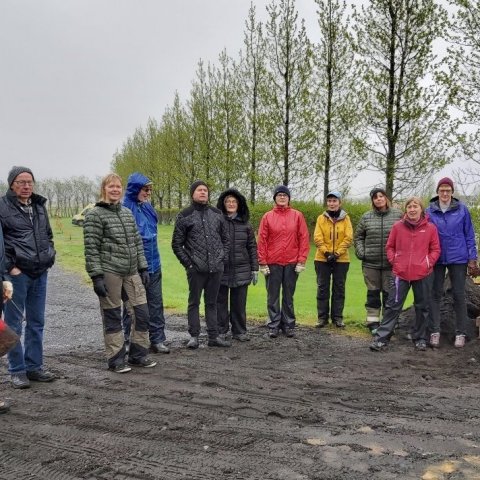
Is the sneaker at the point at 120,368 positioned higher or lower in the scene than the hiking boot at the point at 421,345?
lower

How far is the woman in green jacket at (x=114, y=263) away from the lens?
557 cm

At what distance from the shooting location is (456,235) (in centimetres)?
674

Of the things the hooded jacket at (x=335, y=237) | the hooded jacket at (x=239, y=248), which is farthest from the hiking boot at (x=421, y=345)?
the hooded jacket at (x=239, y=248)

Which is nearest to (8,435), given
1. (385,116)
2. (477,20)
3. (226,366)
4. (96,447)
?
(96,447)

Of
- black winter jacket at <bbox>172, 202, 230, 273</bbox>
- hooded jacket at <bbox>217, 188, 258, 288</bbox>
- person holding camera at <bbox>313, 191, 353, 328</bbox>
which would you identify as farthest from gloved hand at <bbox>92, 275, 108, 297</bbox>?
person holding camera at <bbox>313, 191, 353, 328</bbox>

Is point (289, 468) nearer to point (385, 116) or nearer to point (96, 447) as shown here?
point (96, 447)

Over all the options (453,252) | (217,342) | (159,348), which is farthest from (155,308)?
(453,252)

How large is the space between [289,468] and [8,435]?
2.22m

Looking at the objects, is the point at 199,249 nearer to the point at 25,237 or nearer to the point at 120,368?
the point at 120,368

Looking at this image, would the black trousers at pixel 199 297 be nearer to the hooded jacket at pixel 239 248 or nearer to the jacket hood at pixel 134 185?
the hooded jacket at pixel 239 248

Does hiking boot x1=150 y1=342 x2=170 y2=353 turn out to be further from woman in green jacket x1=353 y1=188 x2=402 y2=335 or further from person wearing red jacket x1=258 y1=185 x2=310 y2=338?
woman in green jacket x1=353 y1=188 x2=402 y2=335

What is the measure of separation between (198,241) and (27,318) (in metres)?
2.34

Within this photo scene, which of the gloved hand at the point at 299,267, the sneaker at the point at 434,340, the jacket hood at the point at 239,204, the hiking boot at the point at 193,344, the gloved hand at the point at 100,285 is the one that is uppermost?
the jacket hood at the point at 239,204

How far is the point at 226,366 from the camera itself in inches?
236
